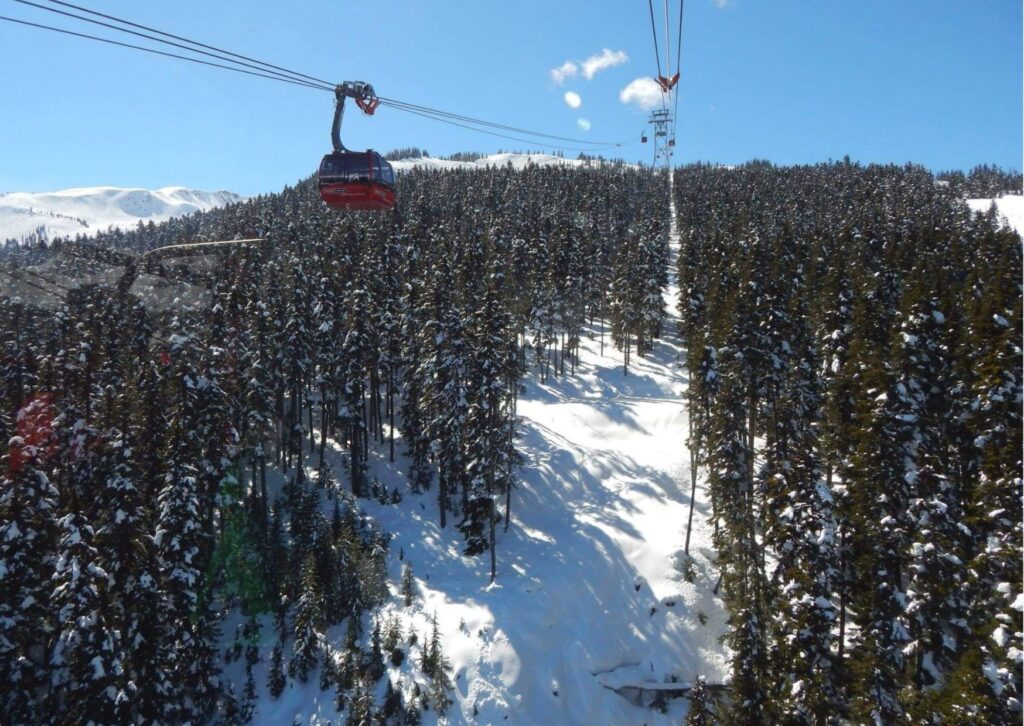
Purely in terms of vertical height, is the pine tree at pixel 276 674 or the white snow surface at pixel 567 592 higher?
the white snow surface at pixel 567 592

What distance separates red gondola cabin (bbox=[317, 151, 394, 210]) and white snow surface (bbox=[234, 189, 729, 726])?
75.3ft

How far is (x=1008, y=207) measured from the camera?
153m

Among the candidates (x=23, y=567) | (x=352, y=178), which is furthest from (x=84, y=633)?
(x=352, y=178)

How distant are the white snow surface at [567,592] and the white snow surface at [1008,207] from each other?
426 feet

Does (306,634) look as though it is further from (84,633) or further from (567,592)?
(567,592)

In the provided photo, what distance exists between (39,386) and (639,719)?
35975 mm

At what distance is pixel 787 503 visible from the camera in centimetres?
2177

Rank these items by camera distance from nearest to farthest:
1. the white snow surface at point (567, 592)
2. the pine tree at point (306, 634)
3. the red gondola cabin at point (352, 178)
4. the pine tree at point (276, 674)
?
the red gondola cabin at point (352, 178), the white snow surface at point (567, 592), the pine tree at point (276, 674), the pine tree at point (306, 634)

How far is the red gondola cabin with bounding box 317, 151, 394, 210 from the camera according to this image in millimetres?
29484

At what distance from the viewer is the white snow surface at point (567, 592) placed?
30266mm

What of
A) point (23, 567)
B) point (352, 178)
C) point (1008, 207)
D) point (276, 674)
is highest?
point (1008, 207)

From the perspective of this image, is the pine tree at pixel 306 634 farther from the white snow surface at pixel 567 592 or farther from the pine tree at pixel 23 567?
the pine tree at pixel 23 567

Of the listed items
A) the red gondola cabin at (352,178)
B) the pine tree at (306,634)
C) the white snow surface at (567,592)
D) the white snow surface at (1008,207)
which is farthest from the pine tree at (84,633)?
the white snow surface at (1008,207)

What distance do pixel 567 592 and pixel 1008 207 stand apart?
591ft
